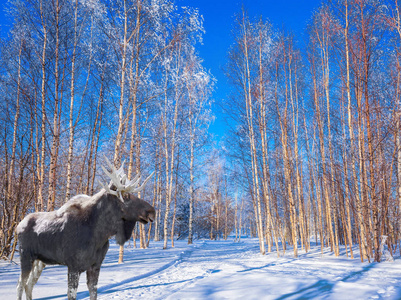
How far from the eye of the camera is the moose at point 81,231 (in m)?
2.56

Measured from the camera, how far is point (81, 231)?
2596 millimetres

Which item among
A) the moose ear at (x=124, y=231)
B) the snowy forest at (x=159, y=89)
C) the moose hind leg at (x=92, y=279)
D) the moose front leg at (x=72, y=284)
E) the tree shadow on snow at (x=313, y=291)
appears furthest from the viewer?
the snowy forest at (x=159, y=89)

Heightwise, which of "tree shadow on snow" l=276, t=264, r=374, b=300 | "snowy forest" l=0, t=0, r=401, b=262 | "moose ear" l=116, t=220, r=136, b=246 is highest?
"snowy forest" l=0, t=0, r=401, b=262

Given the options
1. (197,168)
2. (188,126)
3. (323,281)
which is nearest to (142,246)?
(197,168)

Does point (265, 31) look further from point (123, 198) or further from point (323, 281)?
point (123, 198)

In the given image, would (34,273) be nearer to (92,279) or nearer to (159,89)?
(92,279)

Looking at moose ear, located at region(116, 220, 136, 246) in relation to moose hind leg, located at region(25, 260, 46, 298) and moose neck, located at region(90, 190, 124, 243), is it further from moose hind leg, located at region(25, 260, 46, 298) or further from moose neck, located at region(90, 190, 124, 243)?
moose hind leg, located at region(25, 260, 46, 298)

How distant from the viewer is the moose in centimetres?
256

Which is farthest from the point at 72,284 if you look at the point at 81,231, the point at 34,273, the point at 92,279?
the point at 34,273

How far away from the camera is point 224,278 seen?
547 cm

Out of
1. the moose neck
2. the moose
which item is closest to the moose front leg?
the moose

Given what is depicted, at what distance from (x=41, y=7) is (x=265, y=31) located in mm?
8768

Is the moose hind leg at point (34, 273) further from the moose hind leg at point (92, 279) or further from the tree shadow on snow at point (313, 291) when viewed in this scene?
the tree shadow on snow at point (313, 291)

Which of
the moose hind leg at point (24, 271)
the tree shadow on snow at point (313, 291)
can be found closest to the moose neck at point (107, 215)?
the moose hind leg at point (24, 271)
